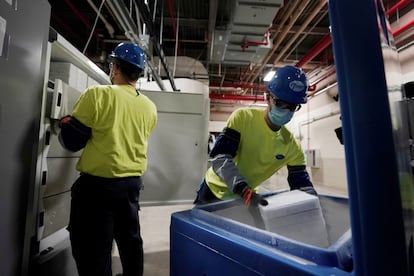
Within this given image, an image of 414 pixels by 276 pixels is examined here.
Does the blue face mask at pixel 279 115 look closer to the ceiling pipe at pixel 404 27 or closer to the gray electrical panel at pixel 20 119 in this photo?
the gray electrical panel at pixel 20 119

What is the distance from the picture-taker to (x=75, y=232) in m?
0.98

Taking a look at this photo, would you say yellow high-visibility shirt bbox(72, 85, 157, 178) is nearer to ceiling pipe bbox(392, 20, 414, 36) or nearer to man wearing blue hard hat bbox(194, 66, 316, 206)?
man wearing blue hard hat bbox(194, 66, 316, 206)

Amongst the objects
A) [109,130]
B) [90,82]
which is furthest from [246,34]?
[109,130]

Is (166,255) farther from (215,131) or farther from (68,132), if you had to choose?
(215,131)

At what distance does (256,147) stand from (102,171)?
685mm

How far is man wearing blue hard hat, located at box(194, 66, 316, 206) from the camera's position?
96 cm

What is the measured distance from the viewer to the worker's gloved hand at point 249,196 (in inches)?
26.8

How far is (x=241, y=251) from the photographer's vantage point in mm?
415

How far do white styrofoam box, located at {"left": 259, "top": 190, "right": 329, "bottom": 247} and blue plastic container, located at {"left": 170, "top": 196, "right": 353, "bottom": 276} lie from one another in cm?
10

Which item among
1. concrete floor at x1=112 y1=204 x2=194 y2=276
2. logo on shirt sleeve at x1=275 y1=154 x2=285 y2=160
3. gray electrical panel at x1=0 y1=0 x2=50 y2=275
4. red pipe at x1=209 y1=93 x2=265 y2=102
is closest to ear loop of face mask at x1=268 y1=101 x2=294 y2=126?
logo on shirt sleeve at x1=275 y1=154 x2=285 y2=160

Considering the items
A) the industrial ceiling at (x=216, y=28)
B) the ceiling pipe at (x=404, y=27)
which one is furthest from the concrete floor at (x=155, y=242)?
the ceiling pipe at (x=404, y=27)

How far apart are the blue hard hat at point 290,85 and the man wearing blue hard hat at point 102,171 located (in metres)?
0.66

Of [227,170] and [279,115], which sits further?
[279,115]

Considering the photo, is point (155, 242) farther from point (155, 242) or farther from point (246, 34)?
point (246, 34)
